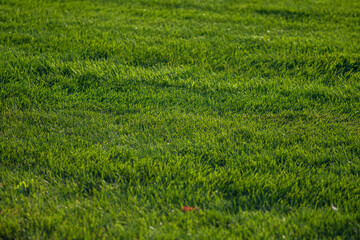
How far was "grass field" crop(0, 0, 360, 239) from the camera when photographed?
2.61 meters

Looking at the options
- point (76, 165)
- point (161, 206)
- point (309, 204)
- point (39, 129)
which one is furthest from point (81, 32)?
point (309, 204)

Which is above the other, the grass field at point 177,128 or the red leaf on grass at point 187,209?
the grass field at point 177,128

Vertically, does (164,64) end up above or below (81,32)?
below

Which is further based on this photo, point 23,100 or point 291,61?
point 291,61

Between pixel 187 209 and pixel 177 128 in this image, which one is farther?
pixel 177 128

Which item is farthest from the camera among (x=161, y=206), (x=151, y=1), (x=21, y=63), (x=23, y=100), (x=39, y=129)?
(x=151, y=1)

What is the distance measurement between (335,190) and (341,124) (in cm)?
122

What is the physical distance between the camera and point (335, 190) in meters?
2.88

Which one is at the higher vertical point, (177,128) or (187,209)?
(177,128)

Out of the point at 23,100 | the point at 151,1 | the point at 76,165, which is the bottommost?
the point at 76,165

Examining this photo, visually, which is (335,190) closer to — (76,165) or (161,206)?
(161,206)

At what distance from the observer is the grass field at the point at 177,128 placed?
8.55 feet

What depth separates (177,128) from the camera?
370cm

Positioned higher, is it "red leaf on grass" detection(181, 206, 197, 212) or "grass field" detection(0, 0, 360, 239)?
"grass field" detection(0, 0, 360, 239)
